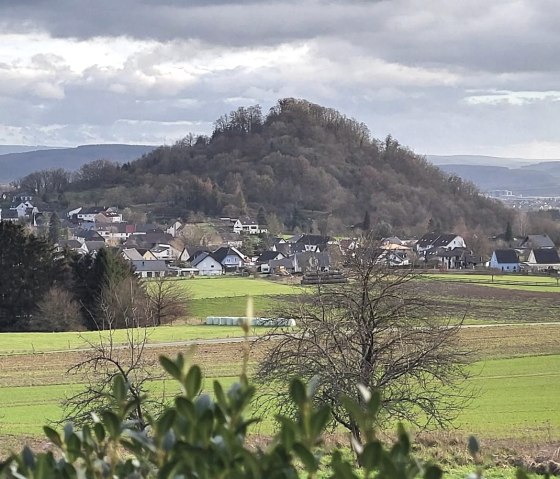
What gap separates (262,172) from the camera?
559 feet

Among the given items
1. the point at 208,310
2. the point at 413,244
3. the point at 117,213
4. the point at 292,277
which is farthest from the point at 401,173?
the point at 208,310

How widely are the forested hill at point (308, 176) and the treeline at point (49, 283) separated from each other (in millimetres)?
86475

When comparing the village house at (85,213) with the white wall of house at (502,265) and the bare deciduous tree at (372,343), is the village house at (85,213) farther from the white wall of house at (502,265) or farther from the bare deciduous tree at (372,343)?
the bare deciduous tree at (372,343)

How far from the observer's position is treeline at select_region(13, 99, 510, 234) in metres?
158

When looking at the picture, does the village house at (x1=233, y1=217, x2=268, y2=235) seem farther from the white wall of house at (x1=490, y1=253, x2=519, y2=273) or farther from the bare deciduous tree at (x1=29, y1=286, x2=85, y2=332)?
the bare deciduous tree at (x1=29, y1=286, x2=85, y2=332)

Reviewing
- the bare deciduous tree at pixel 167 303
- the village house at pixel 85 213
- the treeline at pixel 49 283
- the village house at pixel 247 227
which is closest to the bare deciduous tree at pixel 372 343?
the treeline at pixel 49 283

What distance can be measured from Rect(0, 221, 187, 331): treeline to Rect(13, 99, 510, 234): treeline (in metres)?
84.6

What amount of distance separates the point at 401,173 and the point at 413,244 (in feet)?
148

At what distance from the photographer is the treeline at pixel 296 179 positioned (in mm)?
158250

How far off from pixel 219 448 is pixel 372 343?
1525cm

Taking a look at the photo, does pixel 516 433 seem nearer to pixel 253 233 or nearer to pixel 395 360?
pixel 395 360

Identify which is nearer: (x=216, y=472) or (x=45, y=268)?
(x=216, y=472)

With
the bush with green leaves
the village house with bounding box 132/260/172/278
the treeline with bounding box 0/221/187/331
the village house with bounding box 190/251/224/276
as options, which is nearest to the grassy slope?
the treeline with bounding box 0/221/187/331

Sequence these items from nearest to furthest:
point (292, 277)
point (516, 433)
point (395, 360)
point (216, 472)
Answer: point (216, 472)
point (395, 360)
point (516, 433)
point (292, 277)
